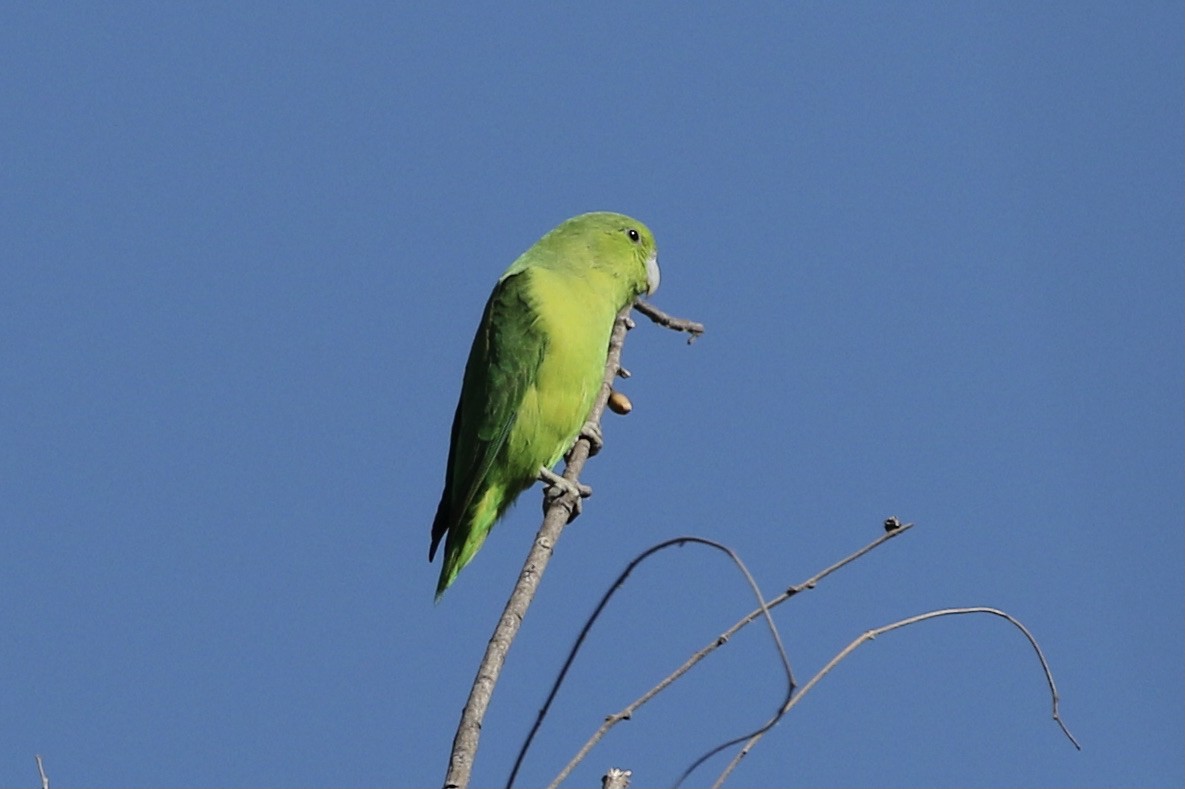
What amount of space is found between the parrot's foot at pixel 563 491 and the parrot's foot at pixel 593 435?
166 millimetres

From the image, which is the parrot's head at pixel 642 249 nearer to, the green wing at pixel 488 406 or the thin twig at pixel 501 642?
the green wing at pixel 488 406

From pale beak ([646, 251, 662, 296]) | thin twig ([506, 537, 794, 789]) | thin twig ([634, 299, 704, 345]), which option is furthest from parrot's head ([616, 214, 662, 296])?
thin twig ([506, 537, 794, 789])

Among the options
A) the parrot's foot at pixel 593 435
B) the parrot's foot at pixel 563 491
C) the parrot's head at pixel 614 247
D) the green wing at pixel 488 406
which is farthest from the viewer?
the parrot's head at pixel 614 247

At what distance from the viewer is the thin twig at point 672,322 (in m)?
4.42

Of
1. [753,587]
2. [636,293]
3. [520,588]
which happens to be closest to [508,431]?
[636,293]

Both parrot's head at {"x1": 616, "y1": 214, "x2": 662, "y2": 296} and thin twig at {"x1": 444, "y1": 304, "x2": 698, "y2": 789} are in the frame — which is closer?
thin twig at {"x1": 444, "y1": 304, "x2": 698, "y2": 789}

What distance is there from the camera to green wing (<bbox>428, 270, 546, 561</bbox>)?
5004 millimetres

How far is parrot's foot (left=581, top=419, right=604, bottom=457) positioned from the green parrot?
0.95ft

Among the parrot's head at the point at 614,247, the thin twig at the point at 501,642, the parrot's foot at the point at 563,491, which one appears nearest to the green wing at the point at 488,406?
the parrot's foot at the point at 563,491

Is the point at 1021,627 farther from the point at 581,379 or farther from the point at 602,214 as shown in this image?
the point at 602,214

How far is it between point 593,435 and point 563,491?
889 millimetres

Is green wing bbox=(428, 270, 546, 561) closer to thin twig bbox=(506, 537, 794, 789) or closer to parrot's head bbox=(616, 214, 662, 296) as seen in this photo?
parrot's head bbox=(616, 214, 662, 296)

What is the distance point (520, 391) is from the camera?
16.6 ft

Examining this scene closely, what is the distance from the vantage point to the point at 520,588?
2807 millimetres
